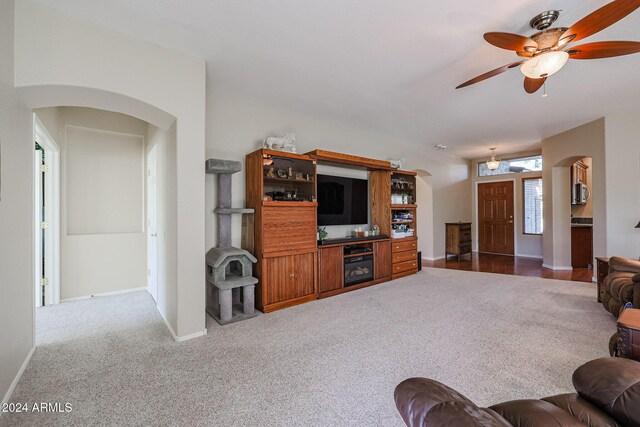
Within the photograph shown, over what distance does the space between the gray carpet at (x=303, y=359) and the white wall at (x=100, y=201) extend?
1.76ft

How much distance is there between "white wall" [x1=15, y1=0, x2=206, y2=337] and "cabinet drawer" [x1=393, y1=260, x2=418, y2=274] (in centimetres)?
353

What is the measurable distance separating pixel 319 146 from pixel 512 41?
9.99 feet

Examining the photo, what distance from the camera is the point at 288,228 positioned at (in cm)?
371

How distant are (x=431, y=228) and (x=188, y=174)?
6.09m

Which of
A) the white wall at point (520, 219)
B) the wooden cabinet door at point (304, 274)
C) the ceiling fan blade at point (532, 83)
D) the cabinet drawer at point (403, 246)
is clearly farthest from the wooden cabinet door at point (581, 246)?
the wooden cabinet door at point (304, 274)

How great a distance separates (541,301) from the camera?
3793 mm

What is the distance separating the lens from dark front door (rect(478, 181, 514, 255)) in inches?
315

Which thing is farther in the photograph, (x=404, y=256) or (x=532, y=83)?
(x=404, y=256)

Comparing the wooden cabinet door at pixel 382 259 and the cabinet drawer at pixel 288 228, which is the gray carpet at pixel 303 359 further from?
the wooden cabinet door at pixel 382 259

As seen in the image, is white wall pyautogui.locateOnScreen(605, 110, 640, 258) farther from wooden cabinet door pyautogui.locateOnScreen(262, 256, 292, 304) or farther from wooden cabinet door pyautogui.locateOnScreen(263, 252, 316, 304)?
wooden cabinet door pyautogui.locateOnScreen(262, 256, 292, 304)

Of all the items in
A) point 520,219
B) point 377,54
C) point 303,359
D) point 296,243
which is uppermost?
point 377,54

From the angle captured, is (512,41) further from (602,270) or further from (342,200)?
(602,270)

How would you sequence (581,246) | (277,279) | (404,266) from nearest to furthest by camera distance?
(277,279), (404,266), (581,246)

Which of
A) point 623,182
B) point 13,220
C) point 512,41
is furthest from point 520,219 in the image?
point 13,220
